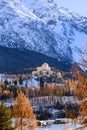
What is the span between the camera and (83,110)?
20.5 m

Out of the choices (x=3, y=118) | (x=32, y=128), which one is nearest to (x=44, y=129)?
(x=32, y=128)

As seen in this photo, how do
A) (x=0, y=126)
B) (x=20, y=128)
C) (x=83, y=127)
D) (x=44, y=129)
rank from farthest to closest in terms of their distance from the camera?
(x=44, y=129) → (x=20, y=128) → (x=0, y=126) → (x=83, y=127)

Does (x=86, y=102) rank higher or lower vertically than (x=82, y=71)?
lower

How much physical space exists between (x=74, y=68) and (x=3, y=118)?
51.5ft

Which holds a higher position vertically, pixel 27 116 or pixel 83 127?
pixel 27 116

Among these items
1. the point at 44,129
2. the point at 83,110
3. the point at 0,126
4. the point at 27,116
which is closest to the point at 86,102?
the point at 83,110

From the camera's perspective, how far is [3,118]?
116 feet

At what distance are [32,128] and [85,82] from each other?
3247cm

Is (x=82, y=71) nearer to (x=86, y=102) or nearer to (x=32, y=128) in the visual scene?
(x=86, y=102)

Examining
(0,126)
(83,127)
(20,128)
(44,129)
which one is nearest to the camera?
(83,127)

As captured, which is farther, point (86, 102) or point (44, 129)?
point (44, 129)

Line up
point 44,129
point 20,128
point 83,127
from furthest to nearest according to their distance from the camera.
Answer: point 44,129 → point 20,128 → point 83,127

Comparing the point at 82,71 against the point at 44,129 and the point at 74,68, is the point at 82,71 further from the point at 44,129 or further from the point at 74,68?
the point at 44,129

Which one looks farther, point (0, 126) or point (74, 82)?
point (0, 126)
